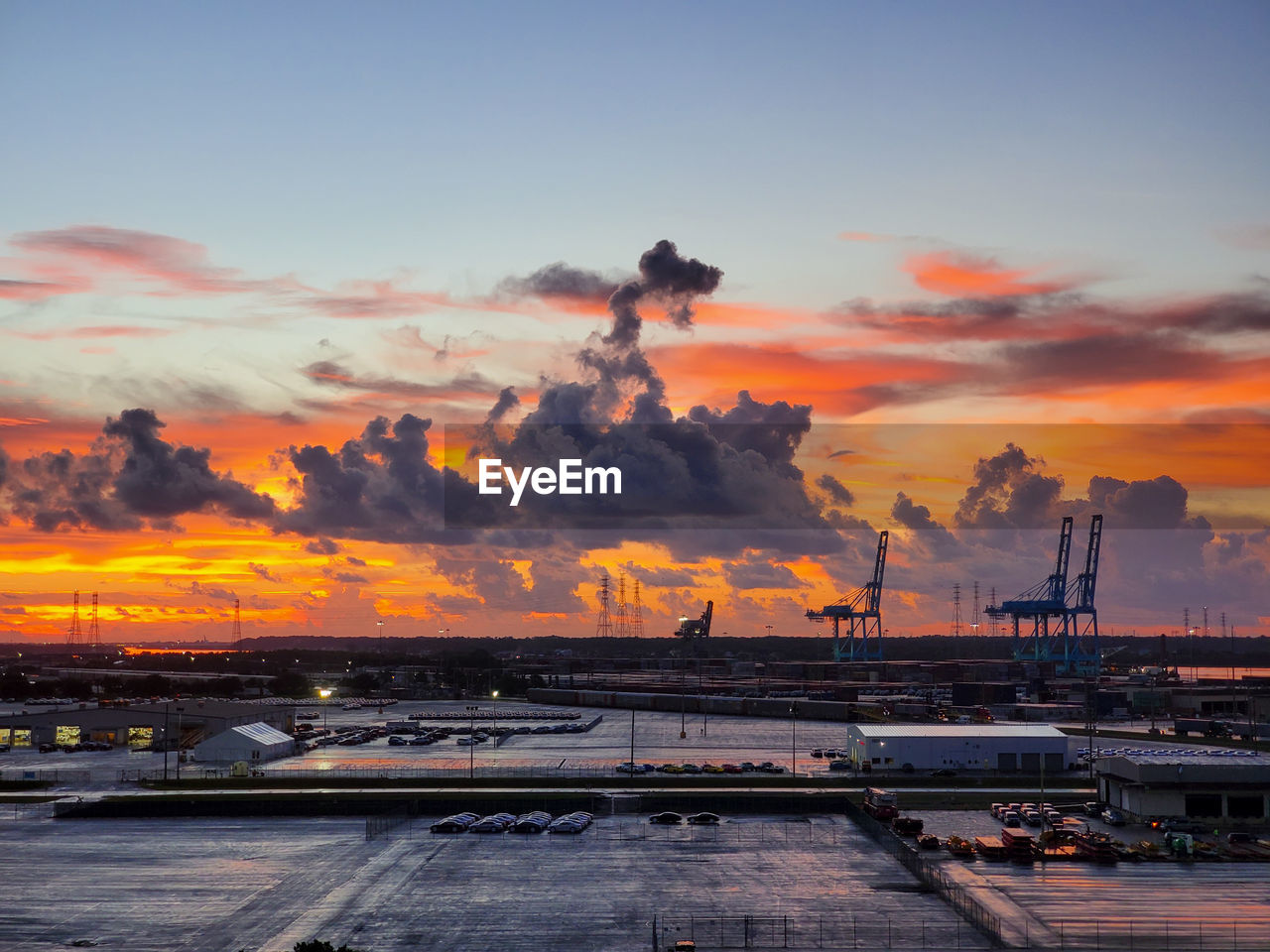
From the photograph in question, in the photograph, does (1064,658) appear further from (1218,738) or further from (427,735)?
(427,735)

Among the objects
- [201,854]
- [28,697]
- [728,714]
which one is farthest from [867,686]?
[201,854]

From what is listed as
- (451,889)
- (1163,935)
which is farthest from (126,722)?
(1163,935)

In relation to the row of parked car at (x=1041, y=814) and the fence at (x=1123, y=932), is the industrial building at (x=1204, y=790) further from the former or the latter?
the fence at (x=1123, y=932)

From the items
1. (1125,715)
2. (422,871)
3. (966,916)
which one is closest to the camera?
(966,916)

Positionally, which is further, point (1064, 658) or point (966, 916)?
point (1064, 658)

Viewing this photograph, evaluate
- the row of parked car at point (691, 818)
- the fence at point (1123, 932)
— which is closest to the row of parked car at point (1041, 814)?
the row of parked car at point (691, 818)

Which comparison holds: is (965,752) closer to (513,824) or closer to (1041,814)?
(1041,814)
